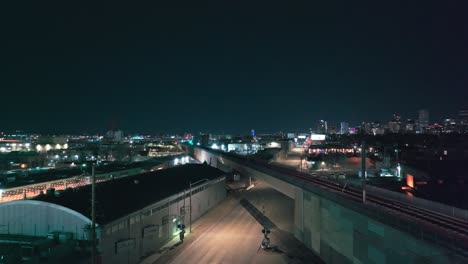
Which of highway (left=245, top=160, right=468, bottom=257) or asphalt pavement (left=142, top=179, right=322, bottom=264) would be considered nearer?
highway (left=245, top=160, right=468, bottom=257)

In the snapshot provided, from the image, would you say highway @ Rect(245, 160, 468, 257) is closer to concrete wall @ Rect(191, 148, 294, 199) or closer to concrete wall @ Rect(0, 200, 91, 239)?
concrete wall @ Rect(191, 148, 294, 199)

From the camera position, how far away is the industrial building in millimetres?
24469

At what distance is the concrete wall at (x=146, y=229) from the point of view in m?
25.6

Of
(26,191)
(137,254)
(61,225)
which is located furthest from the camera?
(26,191)

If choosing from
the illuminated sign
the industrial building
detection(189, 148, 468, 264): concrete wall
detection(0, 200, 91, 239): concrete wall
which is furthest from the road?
the illuminated sign

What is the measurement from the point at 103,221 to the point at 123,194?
870 centimetres

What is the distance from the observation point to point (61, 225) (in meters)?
25.6

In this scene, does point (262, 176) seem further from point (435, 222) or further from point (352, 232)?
point (435, 222)

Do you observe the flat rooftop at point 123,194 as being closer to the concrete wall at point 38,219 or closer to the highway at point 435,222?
the concrete wall at point 38,219

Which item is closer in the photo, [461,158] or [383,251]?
[383,251]

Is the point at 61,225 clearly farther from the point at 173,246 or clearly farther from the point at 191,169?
the point at 191,169

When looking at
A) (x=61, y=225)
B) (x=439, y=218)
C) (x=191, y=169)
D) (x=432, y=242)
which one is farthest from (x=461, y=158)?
(x=61, y=225)

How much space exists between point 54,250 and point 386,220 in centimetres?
1968

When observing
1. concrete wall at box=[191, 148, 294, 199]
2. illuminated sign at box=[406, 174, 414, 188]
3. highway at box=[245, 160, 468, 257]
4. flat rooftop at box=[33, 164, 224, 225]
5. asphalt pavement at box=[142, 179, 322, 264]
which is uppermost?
highway at box=[245, 160, 468, 257]
